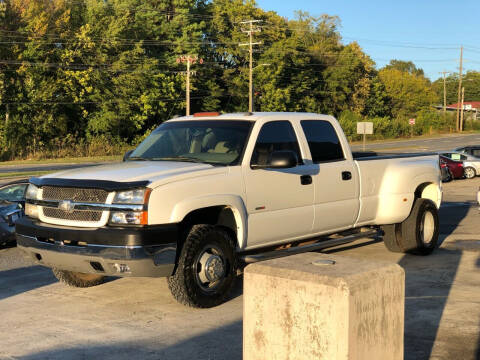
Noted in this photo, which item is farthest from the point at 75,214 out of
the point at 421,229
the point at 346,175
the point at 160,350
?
the point at 421,229

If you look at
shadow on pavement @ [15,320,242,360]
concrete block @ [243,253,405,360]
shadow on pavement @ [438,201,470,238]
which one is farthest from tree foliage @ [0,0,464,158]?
concrete block @ [243,253,405,360]

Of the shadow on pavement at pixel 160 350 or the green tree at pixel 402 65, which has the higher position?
the green tree at pixel 402 65

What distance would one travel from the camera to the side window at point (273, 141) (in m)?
7.02

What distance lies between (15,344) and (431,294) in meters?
4.15

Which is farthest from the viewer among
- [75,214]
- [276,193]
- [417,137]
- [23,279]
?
[417,137]

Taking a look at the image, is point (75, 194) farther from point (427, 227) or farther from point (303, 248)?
point (427, 227)

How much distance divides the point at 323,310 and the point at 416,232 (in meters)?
5.64

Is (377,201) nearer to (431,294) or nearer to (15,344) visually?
(431,294)

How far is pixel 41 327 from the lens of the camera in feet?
19.1

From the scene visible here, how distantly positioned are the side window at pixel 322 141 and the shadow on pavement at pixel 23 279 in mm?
3452

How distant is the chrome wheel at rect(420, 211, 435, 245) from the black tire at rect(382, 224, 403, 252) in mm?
397

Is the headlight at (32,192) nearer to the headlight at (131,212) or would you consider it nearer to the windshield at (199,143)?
the headlight at (131,212)

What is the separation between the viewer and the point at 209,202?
6.34 m

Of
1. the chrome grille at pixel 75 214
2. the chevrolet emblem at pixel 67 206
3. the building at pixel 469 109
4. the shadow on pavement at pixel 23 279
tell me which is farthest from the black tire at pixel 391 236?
the building at pixel 469 109
